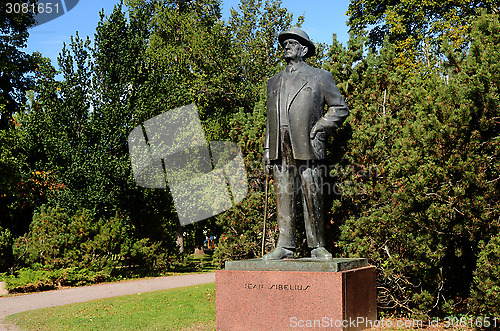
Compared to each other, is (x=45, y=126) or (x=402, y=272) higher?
(x=45, y=126)

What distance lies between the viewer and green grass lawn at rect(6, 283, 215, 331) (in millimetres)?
8617

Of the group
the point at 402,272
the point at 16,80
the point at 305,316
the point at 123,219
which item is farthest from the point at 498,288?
the point at 16,80

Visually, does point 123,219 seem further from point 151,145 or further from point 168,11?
point 168,11

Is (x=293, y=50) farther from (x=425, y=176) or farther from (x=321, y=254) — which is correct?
(x=321, y=254)

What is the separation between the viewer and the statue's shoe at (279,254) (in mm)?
6480

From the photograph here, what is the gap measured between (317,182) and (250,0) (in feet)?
68.8

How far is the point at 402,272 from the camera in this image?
796 cm

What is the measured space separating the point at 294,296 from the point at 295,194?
1.48 meters

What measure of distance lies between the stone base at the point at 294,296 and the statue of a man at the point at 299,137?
48 cm

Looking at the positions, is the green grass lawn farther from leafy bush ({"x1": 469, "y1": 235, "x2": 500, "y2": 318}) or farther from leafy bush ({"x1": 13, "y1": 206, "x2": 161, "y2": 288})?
leafy bush ({"x1": 13, "y1": 206, "x2": 161, "y2": 288})

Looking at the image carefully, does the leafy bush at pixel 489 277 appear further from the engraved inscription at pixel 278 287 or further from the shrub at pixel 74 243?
the shrub at pixel 74 243

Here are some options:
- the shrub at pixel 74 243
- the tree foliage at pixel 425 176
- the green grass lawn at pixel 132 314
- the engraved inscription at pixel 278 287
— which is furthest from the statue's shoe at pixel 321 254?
the shrub at pixel 74 243

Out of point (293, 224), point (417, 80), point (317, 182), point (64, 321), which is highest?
point (417, 80)

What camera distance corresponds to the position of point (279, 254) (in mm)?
6574
